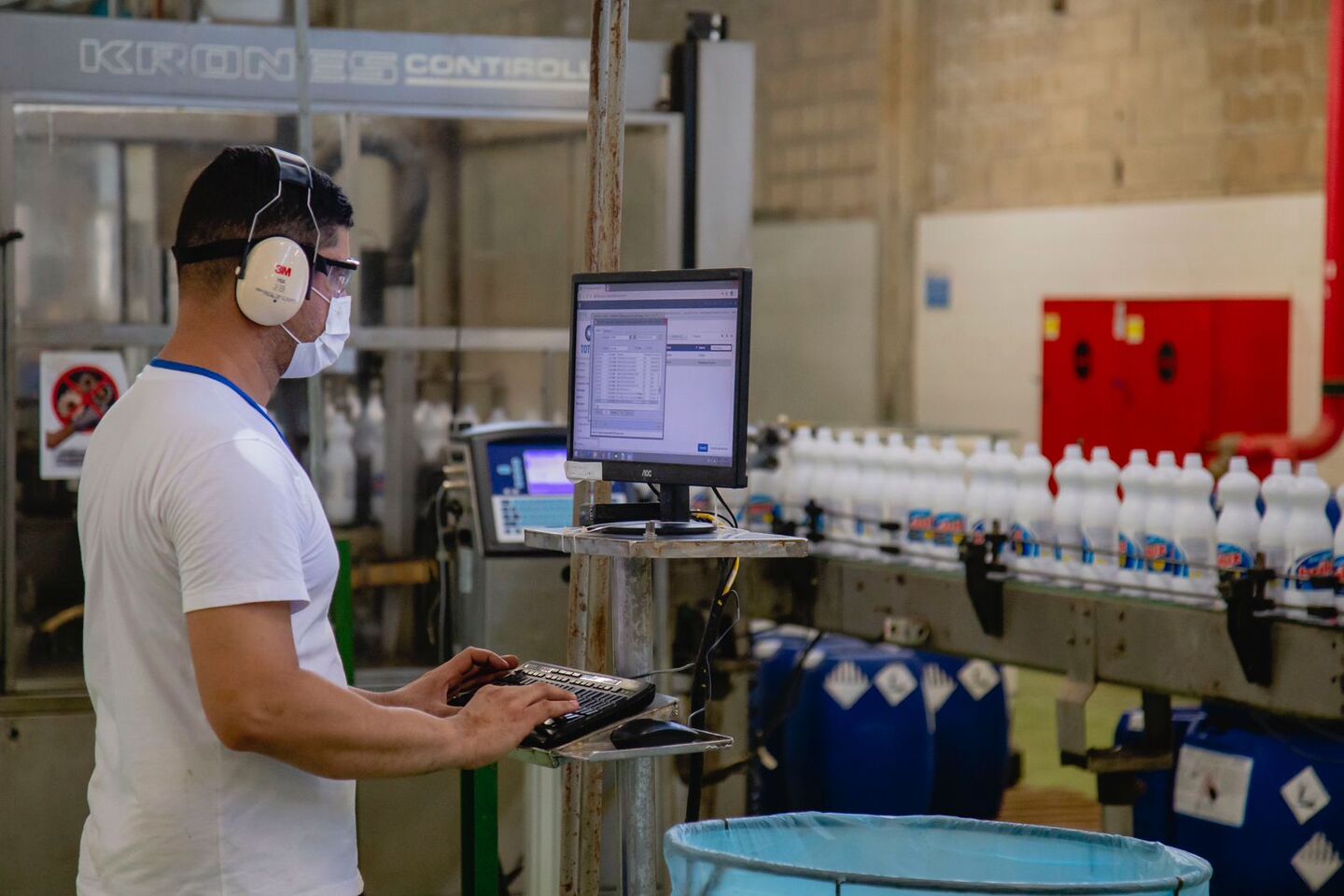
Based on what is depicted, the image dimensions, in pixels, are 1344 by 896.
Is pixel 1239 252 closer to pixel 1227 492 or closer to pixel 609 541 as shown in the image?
pixel 1227 492

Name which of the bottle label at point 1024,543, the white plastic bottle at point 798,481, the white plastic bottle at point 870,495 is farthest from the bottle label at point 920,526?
the white plastic bottle at point 798,481

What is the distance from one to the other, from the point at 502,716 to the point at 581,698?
0.64 ft

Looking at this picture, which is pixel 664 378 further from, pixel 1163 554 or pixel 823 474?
pixel 823 474

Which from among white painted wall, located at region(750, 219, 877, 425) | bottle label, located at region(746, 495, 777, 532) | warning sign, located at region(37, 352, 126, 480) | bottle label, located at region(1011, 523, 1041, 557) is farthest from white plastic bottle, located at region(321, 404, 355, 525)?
white painted wall, located at region(750, 219, 877, 425)

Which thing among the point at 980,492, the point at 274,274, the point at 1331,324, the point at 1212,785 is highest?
the point at 1331,324

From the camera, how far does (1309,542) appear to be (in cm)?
276

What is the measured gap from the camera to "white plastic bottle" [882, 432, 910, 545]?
11.4 ft

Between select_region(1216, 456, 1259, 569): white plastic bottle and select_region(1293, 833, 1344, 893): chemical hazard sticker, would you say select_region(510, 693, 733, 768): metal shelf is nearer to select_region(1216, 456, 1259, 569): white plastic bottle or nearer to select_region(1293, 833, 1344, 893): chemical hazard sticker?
select_region(1216, 456, 1259, 569): white plastic bottle

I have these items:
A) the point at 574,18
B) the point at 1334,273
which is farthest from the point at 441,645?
the point at 574,18

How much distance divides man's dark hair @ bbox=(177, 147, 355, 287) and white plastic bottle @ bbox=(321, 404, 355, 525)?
2267 millimetres

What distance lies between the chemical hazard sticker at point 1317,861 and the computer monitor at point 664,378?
1.77 metres

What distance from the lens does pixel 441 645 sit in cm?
353

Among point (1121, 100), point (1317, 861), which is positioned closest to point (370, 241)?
point (1317, 861)

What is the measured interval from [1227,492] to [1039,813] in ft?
7.62
